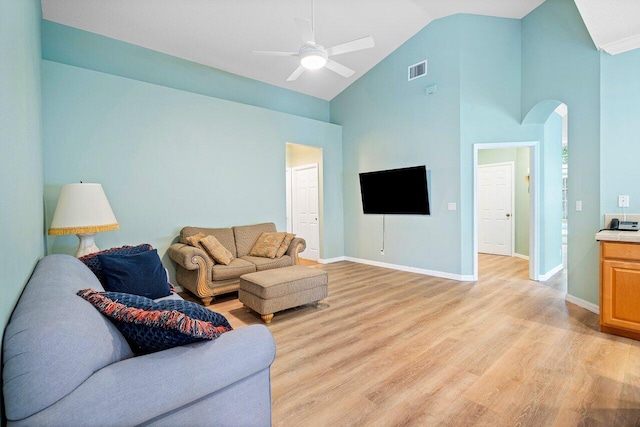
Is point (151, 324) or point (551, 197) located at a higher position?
point (551, 197)

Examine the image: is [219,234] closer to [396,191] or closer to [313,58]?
[313,58]

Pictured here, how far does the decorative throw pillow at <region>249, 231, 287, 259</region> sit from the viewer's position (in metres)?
4.31

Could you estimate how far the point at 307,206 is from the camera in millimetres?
6672

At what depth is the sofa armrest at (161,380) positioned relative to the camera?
874mm

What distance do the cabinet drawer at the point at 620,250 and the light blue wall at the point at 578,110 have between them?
0.61 m

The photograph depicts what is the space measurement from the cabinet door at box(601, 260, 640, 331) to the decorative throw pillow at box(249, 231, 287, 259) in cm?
359

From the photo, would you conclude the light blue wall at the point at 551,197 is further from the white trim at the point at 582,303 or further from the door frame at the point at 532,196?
the white trim at the point at 582,303

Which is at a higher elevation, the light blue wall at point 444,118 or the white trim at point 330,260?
the light blue wall at point 444,118

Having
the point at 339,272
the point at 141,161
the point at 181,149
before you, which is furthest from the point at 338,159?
the point at 141,161

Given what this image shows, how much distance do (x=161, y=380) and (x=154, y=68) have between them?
4774mm

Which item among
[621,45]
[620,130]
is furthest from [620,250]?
[621,45]

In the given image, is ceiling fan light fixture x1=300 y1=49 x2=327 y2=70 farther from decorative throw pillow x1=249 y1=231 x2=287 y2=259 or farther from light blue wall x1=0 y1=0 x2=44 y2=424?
decorative throw pillow x1=249 y1=231 x2=287 y2=259

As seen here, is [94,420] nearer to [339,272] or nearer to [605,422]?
[605,422]

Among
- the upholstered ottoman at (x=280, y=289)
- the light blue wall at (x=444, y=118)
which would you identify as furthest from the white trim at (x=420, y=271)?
the upholstered ottoman at (x=280, y=289)
